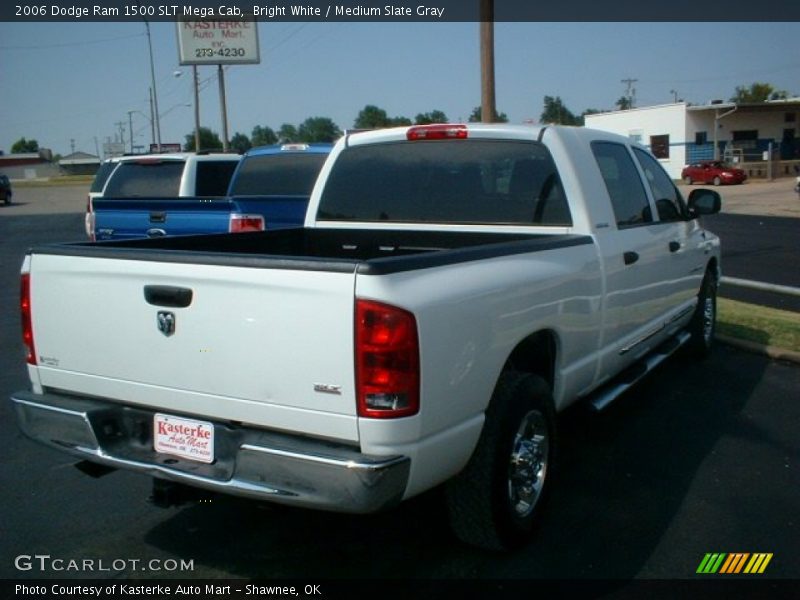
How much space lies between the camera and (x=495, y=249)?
11.4 ft

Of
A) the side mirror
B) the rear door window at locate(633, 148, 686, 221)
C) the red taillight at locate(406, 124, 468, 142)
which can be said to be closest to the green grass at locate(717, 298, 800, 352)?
the side mirror

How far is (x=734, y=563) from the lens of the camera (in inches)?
142

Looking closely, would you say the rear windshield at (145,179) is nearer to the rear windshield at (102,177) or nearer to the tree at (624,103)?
the rear windshield at (102,177)

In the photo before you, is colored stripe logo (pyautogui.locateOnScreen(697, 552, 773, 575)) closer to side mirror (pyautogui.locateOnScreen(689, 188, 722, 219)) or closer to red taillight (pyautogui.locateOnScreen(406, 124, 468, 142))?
red taillight (pyautogui.locateOnScreen(406, 124, 468, 142))

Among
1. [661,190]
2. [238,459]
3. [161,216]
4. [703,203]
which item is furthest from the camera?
[161,216]

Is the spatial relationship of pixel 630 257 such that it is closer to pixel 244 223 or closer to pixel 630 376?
pixel 630 376

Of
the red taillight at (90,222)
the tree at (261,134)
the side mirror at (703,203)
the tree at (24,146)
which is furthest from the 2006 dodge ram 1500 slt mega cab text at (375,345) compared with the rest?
the tree at (24,146)

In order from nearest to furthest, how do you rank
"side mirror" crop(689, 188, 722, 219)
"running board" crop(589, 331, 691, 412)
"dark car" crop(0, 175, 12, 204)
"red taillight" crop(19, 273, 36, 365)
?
"red taillight" crop(19, 273, 36, 365) < "running board" crop(589, 331, 691, 412) < "side mirror" crop(689, 188, 722, 219) < "dark car" crop(0, 175, 12, 204)

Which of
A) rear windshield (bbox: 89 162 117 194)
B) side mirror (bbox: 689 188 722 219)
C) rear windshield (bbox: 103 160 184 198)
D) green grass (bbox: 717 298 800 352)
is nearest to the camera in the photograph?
side mirror (bbox: 689 188 722 219)

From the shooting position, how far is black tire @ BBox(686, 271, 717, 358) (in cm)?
681

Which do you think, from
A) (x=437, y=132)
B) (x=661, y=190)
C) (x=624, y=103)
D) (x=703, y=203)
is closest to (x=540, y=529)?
(x=437, y=132)

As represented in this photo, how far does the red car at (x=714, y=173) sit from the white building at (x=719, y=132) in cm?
506

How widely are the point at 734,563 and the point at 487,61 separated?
1066 cm

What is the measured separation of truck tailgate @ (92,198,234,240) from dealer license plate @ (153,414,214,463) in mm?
5185
